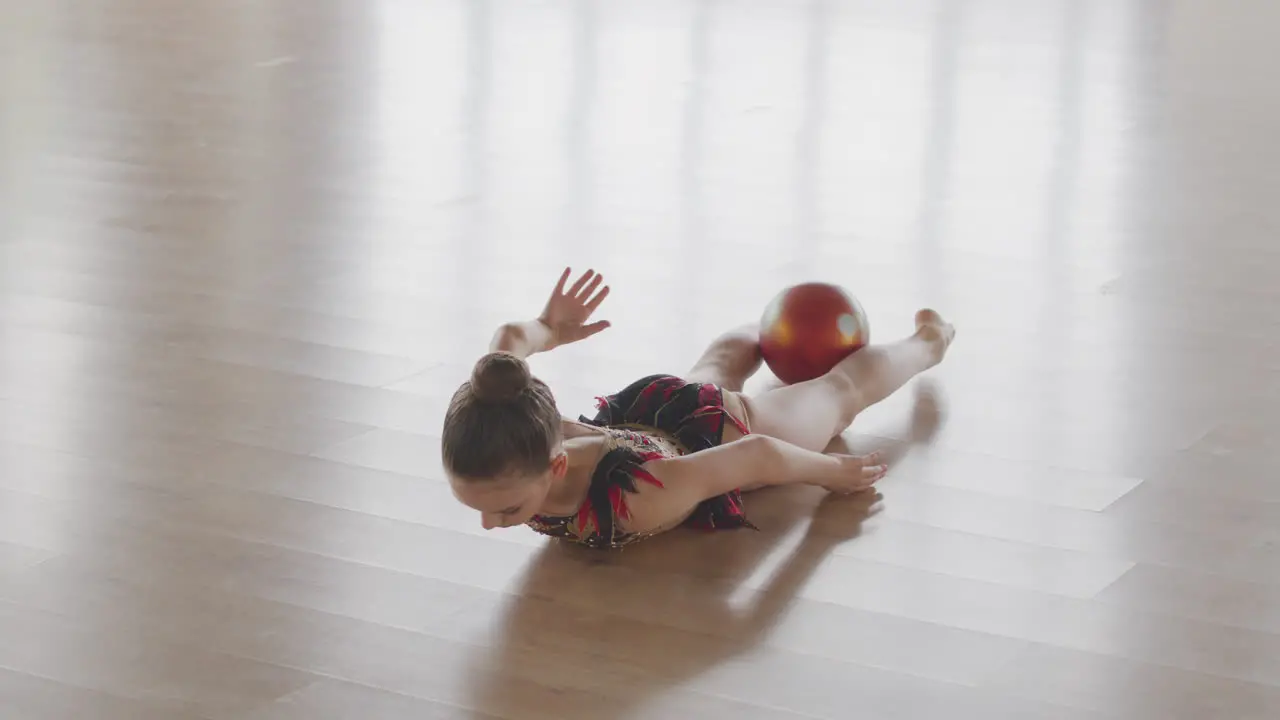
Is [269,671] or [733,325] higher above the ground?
[733,325]

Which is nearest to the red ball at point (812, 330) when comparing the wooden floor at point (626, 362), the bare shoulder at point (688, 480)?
the wooden floor at point (626, 362)

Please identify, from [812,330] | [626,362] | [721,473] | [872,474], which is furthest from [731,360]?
[721,473]

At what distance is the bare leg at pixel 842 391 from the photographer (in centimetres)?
260

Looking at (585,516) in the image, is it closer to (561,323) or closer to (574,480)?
(574,480)

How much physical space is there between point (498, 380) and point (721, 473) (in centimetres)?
42

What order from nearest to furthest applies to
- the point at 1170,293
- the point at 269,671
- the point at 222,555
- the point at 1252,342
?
the point at 269,671 → the point at 222,555 → the point at 1252,342 → the point at 1170,293

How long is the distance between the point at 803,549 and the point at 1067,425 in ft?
2.09

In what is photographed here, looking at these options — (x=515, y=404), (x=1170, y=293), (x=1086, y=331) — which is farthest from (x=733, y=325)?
(x=515, y=404)

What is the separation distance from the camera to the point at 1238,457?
2584mm

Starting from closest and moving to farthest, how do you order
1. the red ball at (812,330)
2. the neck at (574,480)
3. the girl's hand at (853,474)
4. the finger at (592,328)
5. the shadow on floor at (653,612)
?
the shadow on floor at (653,612), the neck at (574,480), the girl's hand at (853,474), the finger at (592,328), the red ball at (812,330)

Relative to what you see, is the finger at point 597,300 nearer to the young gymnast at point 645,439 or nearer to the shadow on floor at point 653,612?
the young gymnast at point 645,439

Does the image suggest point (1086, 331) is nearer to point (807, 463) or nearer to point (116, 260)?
point (807, 463)

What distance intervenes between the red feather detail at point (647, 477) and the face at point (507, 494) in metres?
0.16

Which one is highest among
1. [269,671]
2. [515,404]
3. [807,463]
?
[515,404]
